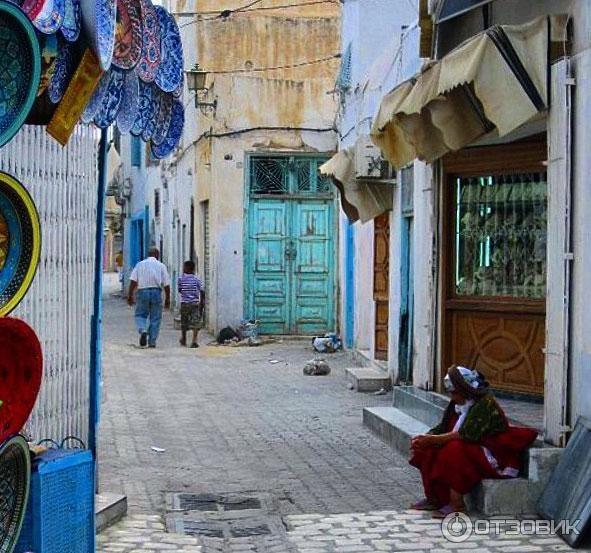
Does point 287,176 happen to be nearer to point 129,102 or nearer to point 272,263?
point 272,263

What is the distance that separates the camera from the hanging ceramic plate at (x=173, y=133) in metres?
6.25

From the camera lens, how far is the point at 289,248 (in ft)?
64.4

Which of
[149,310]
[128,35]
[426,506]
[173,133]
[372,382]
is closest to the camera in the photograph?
[128,35]

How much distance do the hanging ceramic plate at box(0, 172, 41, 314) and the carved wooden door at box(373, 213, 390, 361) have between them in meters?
8.97

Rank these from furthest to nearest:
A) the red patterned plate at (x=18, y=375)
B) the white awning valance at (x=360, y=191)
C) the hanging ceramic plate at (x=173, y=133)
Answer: the white awning valance at (x=360, y=191), the hanging ceramic plate at (x=173, y=133), the red patterned plate at (x=18, y=375)

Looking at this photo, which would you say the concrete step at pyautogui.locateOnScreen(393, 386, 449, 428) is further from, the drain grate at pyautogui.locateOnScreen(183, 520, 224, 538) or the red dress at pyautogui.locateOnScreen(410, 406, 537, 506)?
the drain grate at pyautogui.locateOnScreen(183, 520, 224, 538)

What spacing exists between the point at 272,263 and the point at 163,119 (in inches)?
533

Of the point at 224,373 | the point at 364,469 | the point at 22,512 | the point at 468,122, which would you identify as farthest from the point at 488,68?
the point at 224,373

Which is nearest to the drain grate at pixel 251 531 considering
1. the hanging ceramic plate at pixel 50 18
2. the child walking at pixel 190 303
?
the hanging ceramic plate at pixel 50 18

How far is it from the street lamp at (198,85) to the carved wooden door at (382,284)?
6469mm

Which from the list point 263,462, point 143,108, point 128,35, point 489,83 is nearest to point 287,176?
point 263,462

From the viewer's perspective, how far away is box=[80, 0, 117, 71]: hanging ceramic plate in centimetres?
485

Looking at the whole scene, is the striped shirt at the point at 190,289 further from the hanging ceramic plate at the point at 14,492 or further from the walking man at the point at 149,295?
the hanging ceramic plate at the point at 14,492

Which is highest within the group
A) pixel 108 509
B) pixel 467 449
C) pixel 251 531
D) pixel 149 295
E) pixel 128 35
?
pixel 128 35
